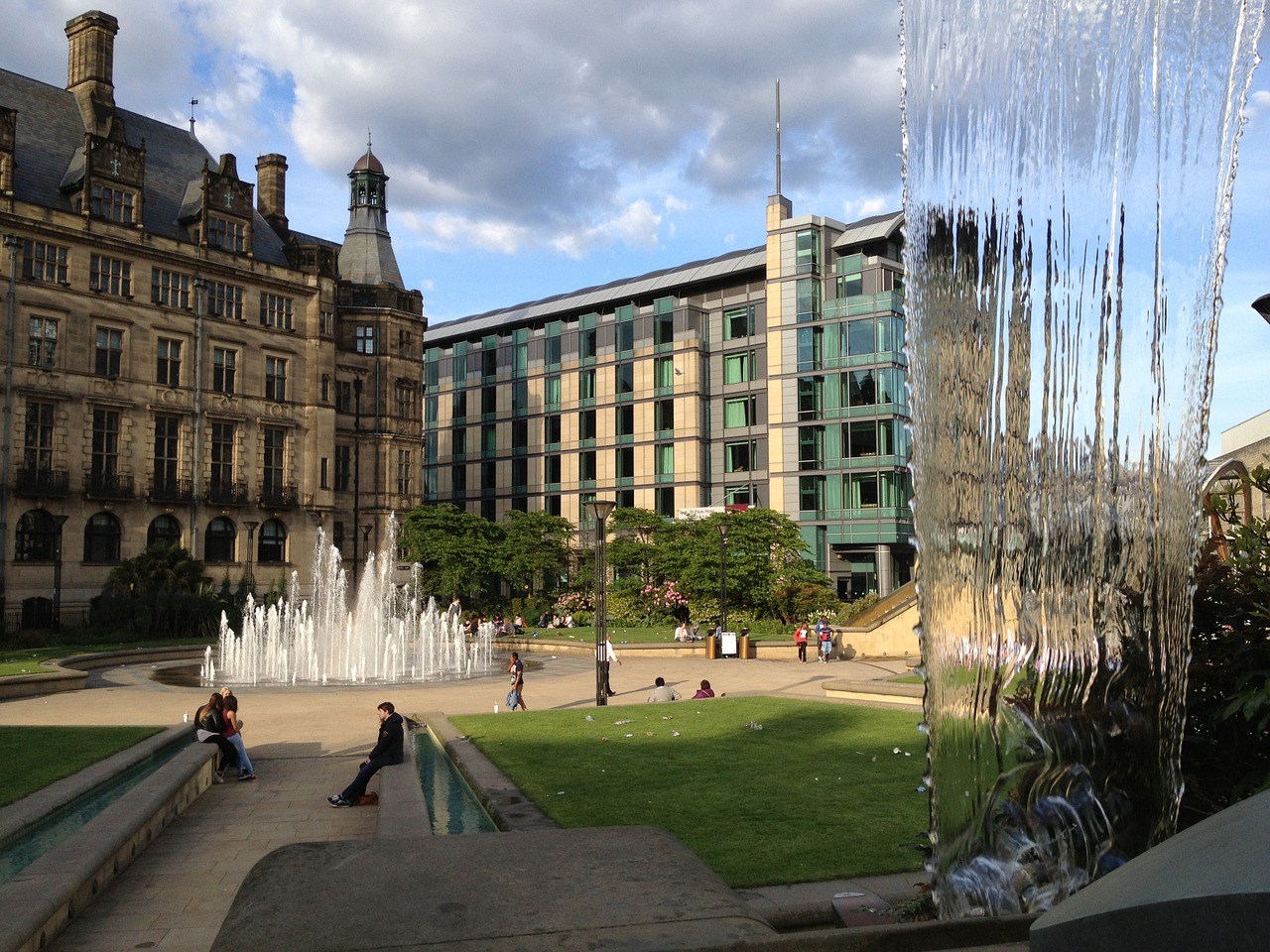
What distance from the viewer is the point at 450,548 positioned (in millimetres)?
55312

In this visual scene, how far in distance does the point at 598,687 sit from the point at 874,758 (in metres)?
8.62

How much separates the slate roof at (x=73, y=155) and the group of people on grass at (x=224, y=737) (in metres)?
39.8

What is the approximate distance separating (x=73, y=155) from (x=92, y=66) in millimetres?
5653

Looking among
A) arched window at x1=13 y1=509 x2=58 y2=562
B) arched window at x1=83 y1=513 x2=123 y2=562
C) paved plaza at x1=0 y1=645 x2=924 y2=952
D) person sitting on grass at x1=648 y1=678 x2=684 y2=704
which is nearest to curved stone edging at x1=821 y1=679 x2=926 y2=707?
paved plaza at x1=0 y1=645 x2=924 y2=952

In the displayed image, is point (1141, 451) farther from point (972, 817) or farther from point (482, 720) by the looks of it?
point (482, 720)

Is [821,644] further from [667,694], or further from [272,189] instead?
[272,189]

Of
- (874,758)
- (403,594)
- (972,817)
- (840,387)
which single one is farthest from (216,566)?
(972,817)

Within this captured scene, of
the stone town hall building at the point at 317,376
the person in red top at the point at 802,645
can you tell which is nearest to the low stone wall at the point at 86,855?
the person in red top at the point at 802,645

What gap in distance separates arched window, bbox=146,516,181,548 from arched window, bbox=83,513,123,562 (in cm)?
141

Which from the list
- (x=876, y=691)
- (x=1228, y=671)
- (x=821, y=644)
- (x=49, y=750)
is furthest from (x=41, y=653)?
(x=1228, y=671)

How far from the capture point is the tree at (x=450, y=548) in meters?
55.4

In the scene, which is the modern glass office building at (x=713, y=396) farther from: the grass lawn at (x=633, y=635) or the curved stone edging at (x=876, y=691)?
the curved stone edging at (x=876, y=691)

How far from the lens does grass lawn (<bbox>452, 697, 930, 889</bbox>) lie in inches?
345

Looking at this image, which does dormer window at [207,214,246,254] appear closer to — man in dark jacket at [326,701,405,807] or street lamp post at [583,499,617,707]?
street lamp post at [583,499,617,707]
